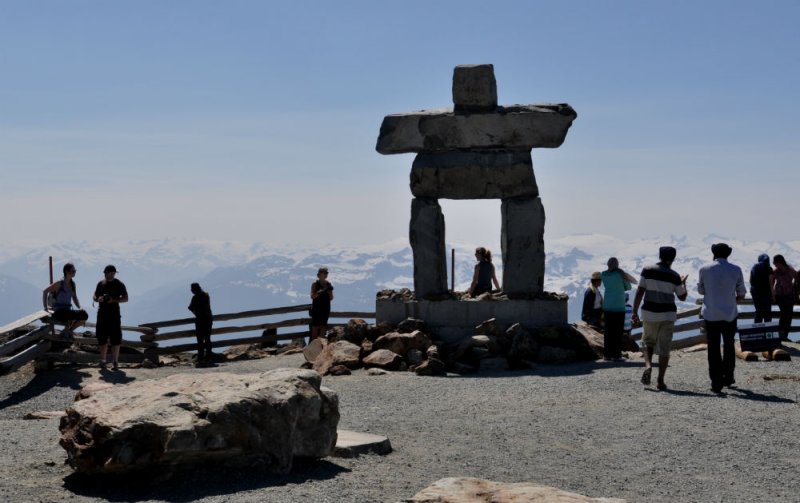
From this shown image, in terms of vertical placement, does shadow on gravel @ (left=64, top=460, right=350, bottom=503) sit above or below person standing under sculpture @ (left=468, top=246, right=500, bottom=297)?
below

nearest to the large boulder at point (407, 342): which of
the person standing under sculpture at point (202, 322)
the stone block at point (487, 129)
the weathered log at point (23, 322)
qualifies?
the stone block at point (487, 129)

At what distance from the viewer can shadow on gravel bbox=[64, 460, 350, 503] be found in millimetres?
8016

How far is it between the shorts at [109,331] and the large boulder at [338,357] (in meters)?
Answer: 3.27

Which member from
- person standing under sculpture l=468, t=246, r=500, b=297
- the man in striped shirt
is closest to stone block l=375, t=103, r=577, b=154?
person standing under sculpture l=468, t=246, r=500, b=297

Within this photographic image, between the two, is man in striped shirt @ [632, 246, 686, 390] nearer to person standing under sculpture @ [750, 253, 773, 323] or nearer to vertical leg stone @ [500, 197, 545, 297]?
vertical leg stone @ [500, 197, 545, 297]

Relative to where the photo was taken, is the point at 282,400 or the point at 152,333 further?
the point at 152,333

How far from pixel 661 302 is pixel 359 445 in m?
5.40

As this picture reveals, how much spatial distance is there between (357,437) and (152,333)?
11.4m

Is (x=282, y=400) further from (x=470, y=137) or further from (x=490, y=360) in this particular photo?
(x=470, y=137)

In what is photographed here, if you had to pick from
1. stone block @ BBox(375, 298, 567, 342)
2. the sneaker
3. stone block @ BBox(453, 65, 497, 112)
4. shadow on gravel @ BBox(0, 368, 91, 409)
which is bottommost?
shadow on gravel @ BBox(0, 368, 91, 409)

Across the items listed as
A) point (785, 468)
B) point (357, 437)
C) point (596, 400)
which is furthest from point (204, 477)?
point (596, 400)

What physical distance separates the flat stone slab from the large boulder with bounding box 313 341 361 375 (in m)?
6.52

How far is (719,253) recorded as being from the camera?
13.4 m

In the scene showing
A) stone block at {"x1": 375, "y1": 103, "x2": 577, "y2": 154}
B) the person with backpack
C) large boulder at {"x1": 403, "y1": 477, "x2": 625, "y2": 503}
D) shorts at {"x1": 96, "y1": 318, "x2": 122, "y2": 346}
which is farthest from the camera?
the person with backpack
